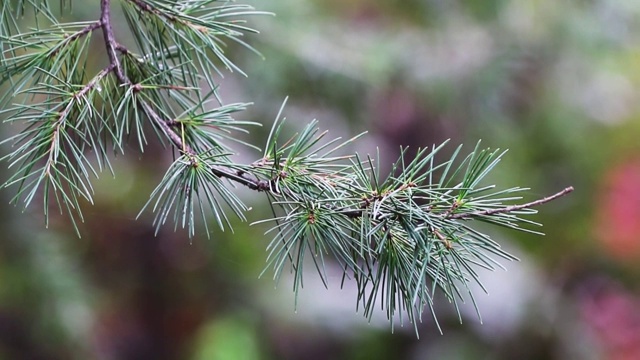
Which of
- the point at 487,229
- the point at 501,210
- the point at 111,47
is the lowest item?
the point at 501,210

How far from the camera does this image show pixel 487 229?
2.45m

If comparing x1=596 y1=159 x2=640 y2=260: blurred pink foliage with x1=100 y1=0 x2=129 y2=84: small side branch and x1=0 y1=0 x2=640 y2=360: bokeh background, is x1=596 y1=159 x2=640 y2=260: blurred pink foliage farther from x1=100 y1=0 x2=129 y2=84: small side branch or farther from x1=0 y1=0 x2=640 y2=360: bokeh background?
x1=100 y1=0 x2=129 y2=84: small side branch

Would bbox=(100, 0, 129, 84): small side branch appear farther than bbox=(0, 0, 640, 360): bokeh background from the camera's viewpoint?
No

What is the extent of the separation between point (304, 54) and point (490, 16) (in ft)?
1.67

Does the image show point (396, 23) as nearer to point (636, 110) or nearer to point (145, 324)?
point (636, 110)

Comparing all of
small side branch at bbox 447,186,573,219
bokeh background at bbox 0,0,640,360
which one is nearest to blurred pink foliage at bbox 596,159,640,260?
bokeh background at bbox 0,0,640,360

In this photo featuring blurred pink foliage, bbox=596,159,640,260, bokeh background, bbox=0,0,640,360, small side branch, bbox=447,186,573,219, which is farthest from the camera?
blurred pink foliage, bbox=596,159,640,260

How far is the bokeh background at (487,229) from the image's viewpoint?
1.89 meters

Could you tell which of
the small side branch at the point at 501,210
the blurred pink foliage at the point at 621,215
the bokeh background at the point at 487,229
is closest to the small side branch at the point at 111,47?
the small side branch at the point at 501,210

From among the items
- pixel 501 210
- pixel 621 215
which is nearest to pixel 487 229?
pixel 621 215

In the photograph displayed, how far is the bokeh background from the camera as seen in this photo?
6.20 feet

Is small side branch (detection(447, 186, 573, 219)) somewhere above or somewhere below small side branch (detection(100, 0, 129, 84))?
below

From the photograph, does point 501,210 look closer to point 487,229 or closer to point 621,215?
point 487,229

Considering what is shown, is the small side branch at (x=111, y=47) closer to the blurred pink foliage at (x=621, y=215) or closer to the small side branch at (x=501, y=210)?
the small side branch at (x=501, y=210)
